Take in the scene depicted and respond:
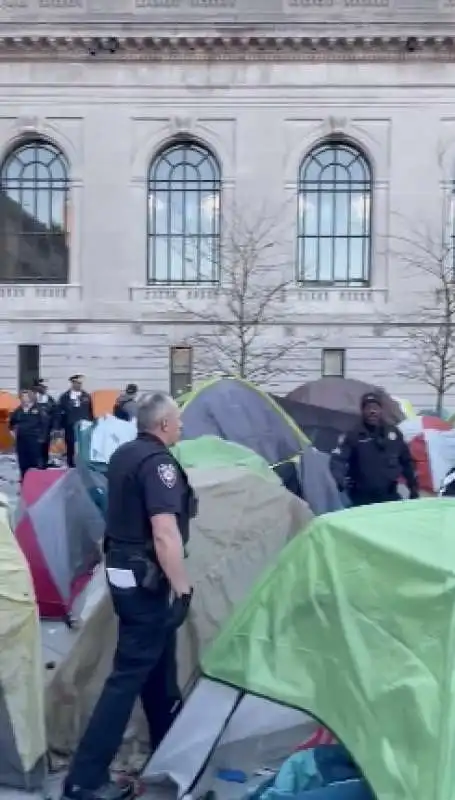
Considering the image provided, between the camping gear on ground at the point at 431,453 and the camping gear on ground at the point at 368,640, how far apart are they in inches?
365

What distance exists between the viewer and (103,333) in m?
28.3

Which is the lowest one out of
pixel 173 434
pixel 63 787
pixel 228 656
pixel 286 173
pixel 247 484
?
pixel 63 787

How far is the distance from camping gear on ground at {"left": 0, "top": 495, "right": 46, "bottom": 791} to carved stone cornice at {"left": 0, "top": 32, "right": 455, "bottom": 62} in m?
25.2

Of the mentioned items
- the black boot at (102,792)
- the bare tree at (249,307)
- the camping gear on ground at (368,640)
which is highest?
the bare tree at (249,307)

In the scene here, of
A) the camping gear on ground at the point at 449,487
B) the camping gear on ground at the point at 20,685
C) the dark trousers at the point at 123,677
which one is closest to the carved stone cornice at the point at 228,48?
the camping gear on ground at the point at 449,487

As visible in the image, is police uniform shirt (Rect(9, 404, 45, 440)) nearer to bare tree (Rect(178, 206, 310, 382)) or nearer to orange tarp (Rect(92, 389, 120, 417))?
orange tarp (Rect(92, 389, 120, 417))

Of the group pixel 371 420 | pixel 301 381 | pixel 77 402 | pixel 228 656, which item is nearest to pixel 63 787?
pixel 228 656

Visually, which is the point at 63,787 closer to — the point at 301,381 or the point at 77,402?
the point at 77,402

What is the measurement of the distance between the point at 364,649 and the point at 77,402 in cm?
1526

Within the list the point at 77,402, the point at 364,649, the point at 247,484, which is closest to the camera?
the point at 364,649

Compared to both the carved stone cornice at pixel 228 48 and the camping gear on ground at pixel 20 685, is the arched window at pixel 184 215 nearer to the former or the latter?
the carved stone cornice at pixel 228 48

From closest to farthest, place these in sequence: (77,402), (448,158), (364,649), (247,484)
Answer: (364,649)
(247,484)
(77,402)
(448,158)

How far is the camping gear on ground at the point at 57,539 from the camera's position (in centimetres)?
770

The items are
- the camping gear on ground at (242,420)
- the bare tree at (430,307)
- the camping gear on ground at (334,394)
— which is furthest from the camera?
the bare tree at (430,307)
